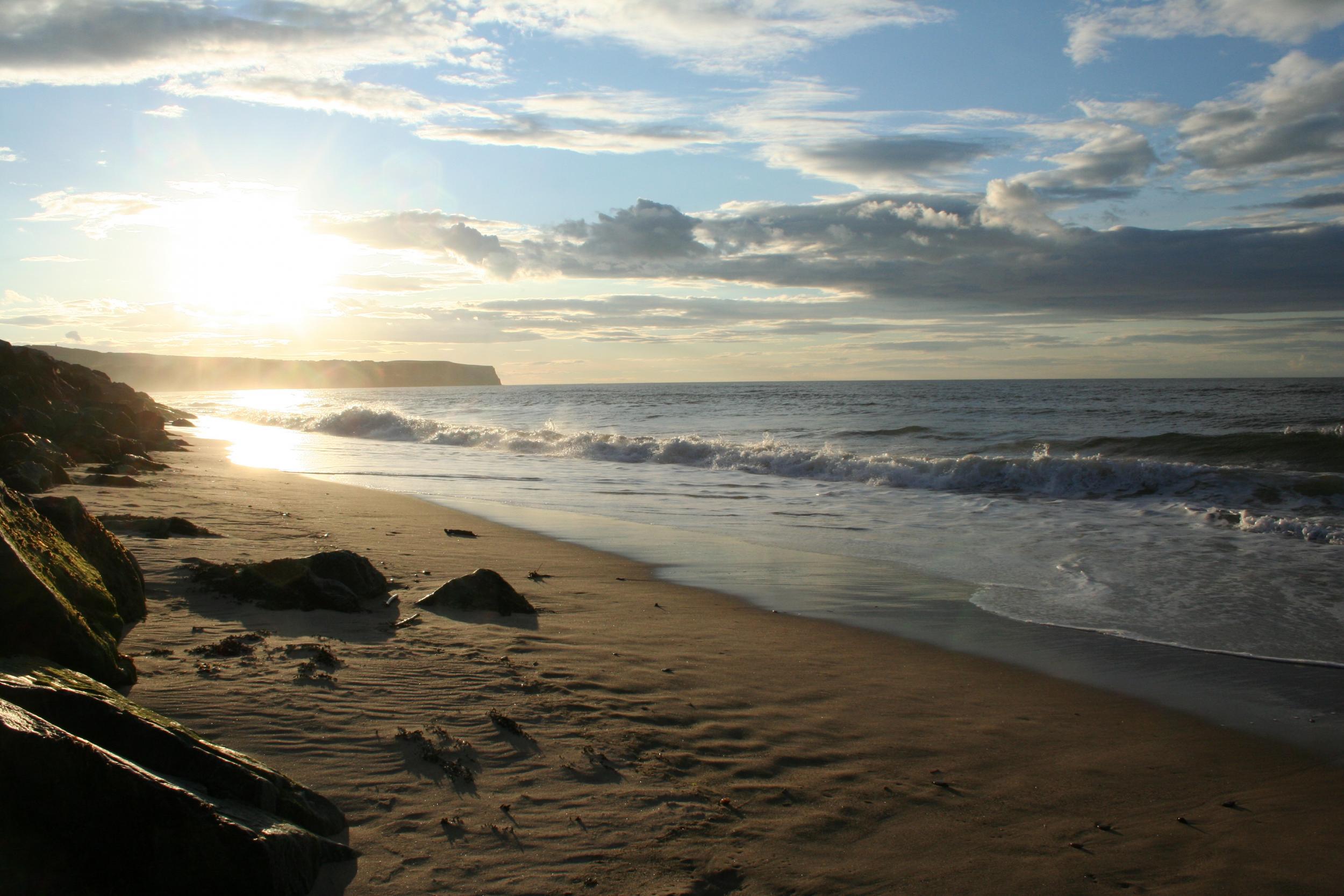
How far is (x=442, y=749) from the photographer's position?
11.0 feet

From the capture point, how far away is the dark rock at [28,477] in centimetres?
805

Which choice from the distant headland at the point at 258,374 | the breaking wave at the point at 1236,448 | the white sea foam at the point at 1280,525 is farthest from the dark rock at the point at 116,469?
the distant headland at the point at 258,374

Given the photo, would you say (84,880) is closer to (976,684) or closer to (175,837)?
(175,837)

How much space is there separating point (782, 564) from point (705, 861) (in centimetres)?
551

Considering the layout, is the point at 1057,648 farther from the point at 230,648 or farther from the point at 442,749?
the point at 230,648

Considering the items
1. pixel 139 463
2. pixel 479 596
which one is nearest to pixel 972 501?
pixel 479 596

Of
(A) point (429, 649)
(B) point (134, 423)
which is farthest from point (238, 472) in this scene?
(A) point (429, 649)

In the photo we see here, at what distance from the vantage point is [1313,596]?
7.10m

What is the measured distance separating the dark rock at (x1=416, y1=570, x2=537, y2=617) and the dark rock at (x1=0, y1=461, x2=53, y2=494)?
5134mm

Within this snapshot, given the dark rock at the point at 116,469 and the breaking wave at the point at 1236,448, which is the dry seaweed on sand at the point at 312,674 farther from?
the breaking wave at the point at 1236,448

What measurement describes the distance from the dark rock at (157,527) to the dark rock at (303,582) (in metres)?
1.62

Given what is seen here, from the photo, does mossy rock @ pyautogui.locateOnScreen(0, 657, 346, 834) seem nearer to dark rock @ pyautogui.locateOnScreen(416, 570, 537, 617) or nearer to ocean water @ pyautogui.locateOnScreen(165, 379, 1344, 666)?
dark rock @ pyautogui.locateOnScreen(416, 570, 537, 617)

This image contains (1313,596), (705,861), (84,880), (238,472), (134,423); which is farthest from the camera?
(134,423)

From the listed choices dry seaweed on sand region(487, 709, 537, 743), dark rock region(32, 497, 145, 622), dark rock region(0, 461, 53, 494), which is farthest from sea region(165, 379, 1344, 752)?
dark rock region(0, 461, 53, 494)
